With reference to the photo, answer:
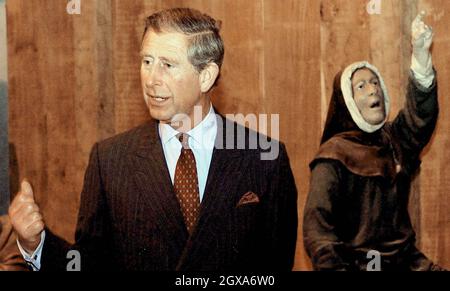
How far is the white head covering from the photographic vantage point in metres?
4.08

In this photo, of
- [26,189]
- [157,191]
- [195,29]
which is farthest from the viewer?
[26,189]

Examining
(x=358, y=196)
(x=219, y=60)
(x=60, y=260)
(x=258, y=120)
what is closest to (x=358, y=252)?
(x=358, y=196)

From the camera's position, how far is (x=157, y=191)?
407 centimetres

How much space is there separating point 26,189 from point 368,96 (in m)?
1.53

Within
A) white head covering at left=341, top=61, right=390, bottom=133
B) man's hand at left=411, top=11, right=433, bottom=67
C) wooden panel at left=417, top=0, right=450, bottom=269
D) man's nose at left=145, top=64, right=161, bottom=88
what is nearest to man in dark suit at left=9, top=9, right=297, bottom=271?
man's nose at left=145, top=64, right=161, bottom=88

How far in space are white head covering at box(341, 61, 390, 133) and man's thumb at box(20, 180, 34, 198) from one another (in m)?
1.42

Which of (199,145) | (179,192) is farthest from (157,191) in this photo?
(199,145)

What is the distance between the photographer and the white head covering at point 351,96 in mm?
4082

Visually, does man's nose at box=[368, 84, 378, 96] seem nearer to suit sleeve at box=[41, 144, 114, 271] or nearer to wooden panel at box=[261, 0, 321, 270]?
wooden panel at box=[261, 0, 321, 270]

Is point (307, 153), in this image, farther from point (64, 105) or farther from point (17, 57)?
point (17, 57)

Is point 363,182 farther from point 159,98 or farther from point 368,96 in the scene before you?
point 159,98

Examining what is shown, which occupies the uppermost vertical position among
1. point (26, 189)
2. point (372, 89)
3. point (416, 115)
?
point (372, 89)

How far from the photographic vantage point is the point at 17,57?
4.26m
